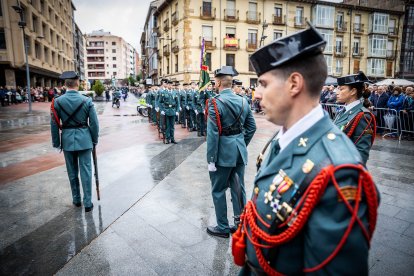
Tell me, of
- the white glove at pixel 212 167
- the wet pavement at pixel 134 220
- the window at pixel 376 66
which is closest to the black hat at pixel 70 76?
the wet pavement at pixel 134 220

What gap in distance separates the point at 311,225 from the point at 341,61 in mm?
41965

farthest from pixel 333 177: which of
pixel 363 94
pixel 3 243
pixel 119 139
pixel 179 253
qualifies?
pixel 119 139

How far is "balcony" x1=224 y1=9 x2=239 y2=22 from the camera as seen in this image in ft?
106

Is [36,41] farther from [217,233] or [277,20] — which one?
[217,233]

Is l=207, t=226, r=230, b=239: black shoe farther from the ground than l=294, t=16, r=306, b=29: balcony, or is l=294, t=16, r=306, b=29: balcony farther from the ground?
l=294, t=16, r=306, b=29: balcony

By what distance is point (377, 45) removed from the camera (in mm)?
38281

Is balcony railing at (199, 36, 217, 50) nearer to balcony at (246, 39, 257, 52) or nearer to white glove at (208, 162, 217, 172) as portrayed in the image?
balcony at (246, 39, 257, 52)

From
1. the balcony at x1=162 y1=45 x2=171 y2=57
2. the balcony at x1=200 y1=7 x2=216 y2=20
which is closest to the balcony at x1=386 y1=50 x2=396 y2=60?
the balcony at x1=200 y1=7 x2=216 y2=20

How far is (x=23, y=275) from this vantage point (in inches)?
109

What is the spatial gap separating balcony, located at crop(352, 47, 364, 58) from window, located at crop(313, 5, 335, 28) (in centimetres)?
510

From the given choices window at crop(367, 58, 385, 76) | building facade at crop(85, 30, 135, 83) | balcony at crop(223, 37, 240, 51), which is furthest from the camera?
building facade at crop(85, 30, 135, 83)

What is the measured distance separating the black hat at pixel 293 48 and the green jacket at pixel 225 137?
2188 mm

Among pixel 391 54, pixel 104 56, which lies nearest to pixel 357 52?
pixel 391 54

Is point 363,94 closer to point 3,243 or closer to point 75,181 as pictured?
point 75,181
